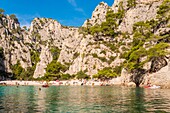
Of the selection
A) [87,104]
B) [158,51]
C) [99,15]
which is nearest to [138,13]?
[99,15]

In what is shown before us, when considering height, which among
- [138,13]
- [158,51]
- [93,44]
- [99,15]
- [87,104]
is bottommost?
[87,104]

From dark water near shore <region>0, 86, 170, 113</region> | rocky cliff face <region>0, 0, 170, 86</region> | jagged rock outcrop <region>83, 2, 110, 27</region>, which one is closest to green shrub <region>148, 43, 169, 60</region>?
rocky cliff face <region>0, 0, 170, 86</region>

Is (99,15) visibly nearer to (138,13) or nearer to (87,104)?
(138,13)

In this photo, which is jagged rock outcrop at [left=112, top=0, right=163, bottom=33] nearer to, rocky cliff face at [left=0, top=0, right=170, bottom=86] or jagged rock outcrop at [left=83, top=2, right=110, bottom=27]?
rocky cliff face at [left=0, top=0, right=170, bottom=86]

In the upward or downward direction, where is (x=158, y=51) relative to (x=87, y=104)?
upward

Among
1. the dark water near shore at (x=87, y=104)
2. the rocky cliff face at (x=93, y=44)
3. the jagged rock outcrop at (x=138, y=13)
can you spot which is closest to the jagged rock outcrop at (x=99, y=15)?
the rocky cliff face at (x=93, y=44)

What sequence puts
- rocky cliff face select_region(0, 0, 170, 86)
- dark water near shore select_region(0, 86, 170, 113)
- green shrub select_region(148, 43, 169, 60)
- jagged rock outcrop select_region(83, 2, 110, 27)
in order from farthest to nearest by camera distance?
jagged rock outcrop select_region(83, 2, 110, 27), rocky cliff face select_region(0, 0, 170, 86), green shrub select_region(148, 43, 169, 60), dark water near shore select_region(0, 86, 170, 113)

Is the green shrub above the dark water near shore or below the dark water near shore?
above

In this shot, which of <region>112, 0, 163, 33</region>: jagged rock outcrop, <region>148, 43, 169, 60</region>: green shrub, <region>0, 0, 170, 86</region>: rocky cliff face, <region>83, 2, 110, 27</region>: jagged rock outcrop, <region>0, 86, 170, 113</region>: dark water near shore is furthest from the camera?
<region>83, 2, 110, 27</region>: jagged rock outcrop

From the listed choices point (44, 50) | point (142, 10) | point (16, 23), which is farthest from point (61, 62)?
point (16, 23)

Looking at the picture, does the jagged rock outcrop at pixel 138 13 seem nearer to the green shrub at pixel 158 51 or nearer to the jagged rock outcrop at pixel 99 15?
Answer: the jagged rock outcrop at pixel 99 15

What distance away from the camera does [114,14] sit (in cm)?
14388

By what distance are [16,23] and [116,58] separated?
11124 centimetres

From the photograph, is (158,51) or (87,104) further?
(158,51)
